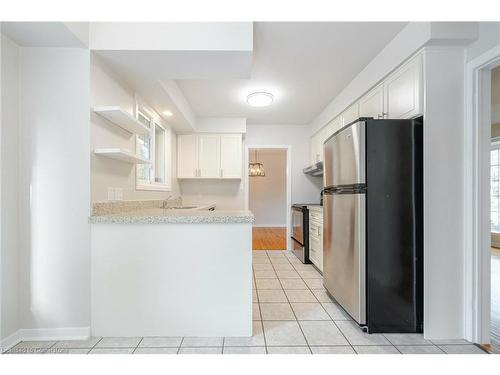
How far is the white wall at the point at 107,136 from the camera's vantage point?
6.22 ft

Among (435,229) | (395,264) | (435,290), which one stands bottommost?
(435,290)

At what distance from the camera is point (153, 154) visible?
325 centimetres

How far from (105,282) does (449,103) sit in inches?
110

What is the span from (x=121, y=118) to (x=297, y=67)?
170 cm

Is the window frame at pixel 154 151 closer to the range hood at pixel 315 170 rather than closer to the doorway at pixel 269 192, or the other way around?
the range hood at pixel 315 170

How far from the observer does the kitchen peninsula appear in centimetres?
182

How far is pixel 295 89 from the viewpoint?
10.2ft

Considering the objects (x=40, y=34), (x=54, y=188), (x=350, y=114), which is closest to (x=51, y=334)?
(x=54, y=188)

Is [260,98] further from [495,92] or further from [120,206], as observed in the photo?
[495,92]

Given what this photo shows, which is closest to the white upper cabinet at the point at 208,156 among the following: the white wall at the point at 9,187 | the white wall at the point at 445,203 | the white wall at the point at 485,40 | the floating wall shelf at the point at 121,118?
the floating wall shelf at the point at 121,118
